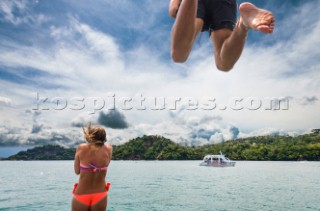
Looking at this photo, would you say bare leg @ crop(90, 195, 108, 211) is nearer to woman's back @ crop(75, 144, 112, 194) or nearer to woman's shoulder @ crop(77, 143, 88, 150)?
woman's back @ crop(75, 144, 112, 194)

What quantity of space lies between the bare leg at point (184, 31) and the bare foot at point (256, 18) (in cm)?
40

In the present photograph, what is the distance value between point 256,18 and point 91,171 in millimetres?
4075

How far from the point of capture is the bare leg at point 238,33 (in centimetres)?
198

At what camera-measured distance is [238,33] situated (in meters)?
2.44

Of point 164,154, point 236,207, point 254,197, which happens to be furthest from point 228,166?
point 164,154

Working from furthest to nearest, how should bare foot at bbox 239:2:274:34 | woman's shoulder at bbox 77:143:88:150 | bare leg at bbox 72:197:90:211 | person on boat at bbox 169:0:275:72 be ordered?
woman's shoulder at bbox 77:143:88:150
bare leg at bbox 72:197:90:211
person on boat at bbox 169:0:275:72
bare foot at bbox 239:2:274:34

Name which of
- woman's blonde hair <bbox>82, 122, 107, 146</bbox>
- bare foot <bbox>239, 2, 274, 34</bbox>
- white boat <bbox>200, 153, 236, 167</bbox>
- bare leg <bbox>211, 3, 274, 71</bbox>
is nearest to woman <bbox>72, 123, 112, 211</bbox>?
woman's blonde hair <bbox>82, 122, 107, 146</bbox>

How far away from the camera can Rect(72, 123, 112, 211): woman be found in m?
4.98

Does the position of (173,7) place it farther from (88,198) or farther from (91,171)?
(88,198)

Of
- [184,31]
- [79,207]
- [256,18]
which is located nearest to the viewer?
[256,18]

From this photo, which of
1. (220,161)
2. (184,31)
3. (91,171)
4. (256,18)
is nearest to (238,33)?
(256,18)

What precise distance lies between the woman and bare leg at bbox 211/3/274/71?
300cm

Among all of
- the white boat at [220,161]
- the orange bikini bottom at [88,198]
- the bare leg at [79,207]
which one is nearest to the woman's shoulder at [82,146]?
the orange bikini bottom at [88,198]

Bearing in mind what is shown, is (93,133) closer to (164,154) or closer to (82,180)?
(82,180)
